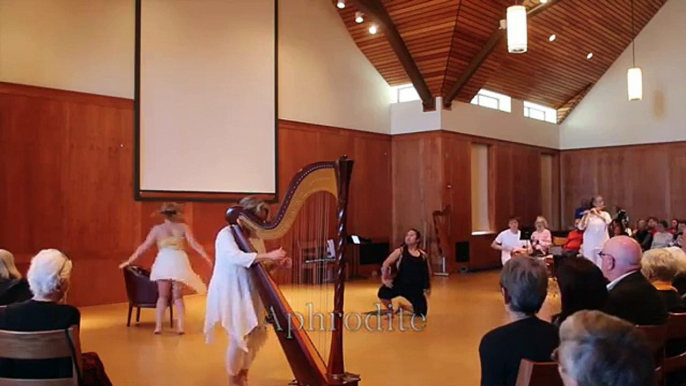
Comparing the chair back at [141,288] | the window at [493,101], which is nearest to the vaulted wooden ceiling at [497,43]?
the window at [493,101]

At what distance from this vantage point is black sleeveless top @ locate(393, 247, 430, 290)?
6.54 meters

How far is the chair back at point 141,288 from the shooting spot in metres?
6.33

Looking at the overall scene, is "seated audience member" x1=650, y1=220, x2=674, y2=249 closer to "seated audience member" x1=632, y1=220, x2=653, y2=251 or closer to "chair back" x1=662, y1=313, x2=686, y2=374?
"seated audience member" x1=632, y1=220, x2=653, y2=251

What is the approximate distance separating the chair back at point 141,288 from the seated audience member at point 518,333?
16.1 feet

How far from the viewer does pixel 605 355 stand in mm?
1283

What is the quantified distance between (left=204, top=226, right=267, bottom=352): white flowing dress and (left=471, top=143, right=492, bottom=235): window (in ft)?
31.1

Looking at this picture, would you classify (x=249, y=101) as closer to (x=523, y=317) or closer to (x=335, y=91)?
(x=335, y=91)

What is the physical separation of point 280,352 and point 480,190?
338 inches

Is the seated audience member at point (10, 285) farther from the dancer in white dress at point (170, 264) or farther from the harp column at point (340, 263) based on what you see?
the dancer in white dress at point (170, 264)

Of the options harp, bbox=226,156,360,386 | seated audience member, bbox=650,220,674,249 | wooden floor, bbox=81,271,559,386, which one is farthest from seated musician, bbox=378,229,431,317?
seated audience member, bbox=650,220,674,249

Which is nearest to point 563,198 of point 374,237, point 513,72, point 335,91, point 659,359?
point 513,72

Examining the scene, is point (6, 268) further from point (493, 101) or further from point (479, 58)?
point (493, 101)

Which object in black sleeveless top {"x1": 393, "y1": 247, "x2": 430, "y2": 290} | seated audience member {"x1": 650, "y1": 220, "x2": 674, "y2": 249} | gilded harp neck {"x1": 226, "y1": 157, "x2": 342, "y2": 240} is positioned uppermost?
gilded harp neck {"x1": 226, "y1": 157, "x2": 342, "y2": 240}

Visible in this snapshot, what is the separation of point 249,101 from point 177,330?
4557mm
